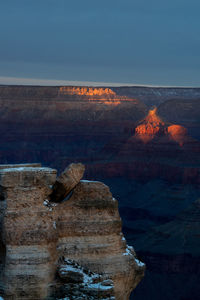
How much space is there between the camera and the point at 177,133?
109938 millimetres

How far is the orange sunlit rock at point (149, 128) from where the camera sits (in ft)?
367

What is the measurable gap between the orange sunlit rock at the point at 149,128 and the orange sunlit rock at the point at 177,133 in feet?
6.12

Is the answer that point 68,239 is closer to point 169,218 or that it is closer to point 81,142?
point 169,218

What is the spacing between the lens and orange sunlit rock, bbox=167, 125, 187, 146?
10812cm

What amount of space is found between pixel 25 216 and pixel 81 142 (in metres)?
116

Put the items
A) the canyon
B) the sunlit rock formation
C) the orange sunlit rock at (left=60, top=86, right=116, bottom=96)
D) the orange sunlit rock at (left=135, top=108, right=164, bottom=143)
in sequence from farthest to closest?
the orange sunlit rock at (left=60, top=86, right=116, bottom=96), the orange sunlit rock at (left=135, top=108, right=164, bottom=143), the sunlit rock formation, the canyon

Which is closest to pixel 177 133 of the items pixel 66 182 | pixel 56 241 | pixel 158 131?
pixel 158 131

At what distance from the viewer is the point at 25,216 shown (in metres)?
16.0

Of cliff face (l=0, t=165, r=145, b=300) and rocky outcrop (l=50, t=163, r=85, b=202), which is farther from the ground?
rocky outcrop (l=50, t=163, r=85, b=202)

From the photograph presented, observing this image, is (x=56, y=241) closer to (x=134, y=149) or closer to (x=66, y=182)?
(x=66, y=182)

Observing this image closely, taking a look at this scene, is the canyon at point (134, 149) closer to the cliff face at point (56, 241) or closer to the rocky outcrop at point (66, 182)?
the cliff face at point (56, 241)

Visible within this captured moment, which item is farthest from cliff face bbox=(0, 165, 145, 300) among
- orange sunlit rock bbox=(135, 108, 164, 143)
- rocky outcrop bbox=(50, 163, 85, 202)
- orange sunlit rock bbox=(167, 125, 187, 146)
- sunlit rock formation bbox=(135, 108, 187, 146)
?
orange sunlit rock bbox=(135, 108, 164, 143)

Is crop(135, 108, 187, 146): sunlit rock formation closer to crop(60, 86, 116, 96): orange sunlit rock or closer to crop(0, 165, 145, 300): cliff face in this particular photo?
crop(60, 86, 116, 96): orange sunlit rock

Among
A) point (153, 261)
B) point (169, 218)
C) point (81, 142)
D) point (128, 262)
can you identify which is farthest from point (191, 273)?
point (81, 142)
